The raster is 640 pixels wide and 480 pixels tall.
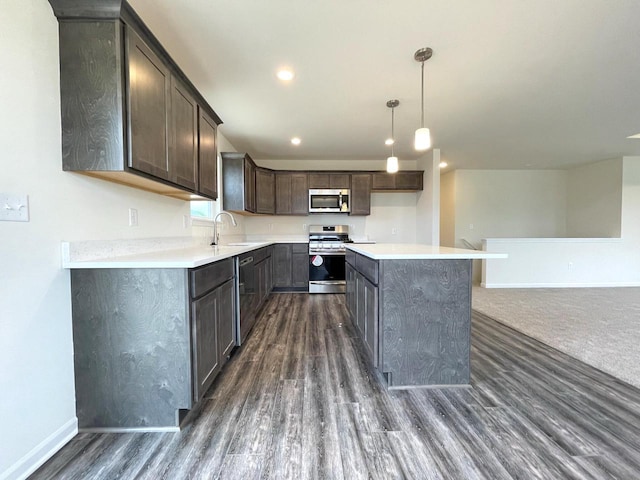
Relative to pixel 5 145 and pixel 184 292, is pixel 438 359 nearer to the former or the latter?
pixel 184 292

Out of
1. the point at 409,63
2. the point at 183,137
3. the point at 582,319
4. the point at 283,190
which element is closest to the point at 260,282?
the point at 183,137

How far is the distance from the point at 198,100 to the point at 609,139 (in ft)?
18.7

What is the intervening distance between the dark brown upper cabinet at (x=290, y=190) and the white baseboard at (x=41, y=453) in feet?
11.9

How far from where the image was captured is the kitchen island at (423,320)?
67.5 inches

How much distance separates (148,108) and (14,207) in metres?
0.81

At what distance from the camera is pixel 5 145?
1065 mm

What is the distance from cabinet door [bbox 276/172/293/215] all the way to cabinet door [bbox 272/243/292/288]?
712 millimetres

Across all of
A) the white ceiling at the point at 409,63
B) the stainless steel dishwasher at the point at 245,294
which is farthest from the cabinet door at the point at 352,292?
the white ceiling at the point at 409,63

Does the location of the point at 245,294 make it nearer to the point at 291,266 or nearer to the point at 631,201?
the point at 291,266

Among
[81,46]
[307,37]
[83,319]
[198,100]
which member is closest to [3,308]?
[83,319]

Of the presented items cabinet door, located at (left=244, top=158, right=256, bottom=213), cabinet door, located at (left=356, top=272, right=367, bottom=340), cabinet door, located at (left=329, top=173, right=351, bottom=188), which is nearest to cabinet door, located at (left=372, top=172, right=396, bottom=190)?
cabinet door, located at (left=329, top=173, right=351, bottom=188)

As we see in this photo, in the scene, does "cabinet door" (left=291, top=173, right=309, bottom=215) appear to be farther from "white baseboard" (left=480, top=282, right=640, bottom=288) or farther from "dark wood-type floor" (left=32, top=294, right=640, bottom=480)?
"white baseboard" (left=480, top=282, right=640, bottom=288)

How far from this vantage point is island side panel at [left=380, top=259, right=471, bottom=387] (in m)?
1.71

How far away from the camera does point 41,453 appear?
1168 millimetres
